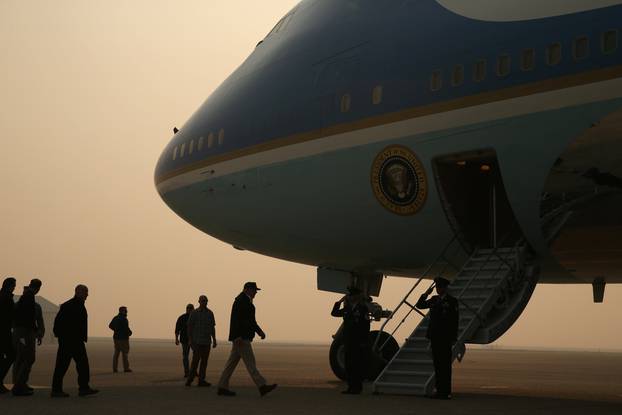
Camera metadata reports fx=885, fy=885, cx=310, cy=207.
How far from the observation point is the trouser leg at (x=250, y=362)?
41.9 ft

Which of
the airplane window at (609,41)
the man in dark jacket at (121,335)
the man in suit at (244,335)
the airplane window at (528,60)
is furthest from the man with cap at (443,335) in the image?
the man in dark jacket at (121,335)

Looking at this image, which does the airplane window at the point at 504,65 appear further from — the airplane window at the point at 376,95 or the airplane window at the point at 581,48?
the airplane window at the point at 376,95

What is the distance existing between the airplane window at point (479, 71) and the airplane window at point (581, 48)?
1.44 metres

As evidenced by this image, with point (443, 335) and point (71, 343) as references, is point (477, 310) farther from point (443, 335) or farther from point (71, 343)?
point (71, 343)

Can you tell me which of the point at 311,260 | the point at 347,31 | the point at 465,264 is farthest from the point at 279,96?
the point at 465,264

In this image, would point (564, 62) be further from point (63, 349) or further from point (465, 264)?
point (63, 349)

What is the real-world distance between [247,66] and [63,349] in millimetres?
8318

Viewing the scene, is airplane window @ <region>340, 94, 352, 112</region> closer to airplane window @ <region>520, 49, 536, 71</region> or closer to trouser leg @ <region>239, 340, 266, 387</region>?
airplane window @ <region>520, 49, 536, 71</region>

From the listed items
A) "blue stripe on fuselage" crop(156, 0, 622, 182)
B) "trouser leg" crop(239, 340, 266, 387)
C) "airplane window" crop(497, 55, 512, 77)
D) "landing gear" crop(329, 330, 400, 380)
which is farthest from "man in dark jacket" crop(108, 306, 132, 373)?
"airplane window" crop(497, 55, 512, 77)

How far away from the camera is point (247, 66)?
750 inches

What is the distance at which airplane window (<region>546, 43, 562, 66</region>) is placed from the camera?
11.9 m

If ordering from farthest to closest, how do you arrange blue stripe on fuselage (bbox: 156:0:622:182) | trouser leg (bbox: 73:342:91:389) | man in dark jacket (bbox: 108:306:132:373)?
man in dark jacket (bbox: 108:306:132:373) → trouser leg (bbox: 73:342:91:389) → blue stripe on fuselage (bbox: 156:0:622:182)

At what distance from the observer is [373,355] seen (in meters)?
16.2

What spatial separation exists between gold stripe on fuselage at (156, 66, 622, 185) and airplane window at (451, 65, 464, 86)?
27 cm
